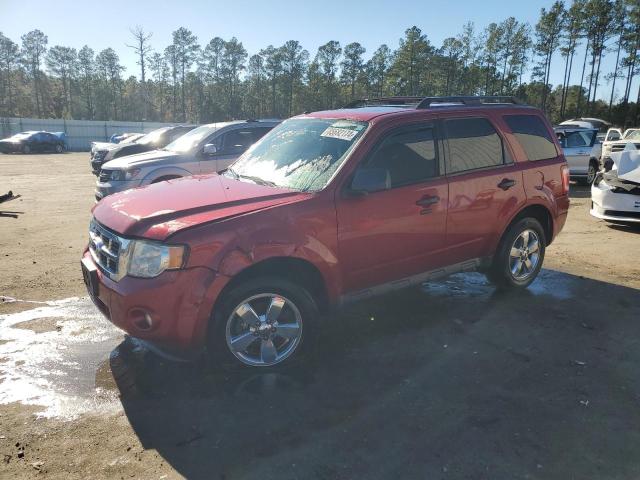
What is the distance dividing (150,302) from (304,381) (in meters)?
1.26

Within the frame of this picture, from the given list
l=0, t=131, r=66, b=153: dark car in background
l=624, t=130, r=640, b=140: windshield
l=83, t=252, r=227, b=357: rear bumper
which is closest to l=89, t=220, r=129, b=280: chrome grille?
l=83, t=252, r=227, b=357: rear bumper

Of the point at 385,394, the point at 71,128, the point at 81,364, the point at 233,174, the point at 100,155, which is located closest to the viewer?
the point at 385,394

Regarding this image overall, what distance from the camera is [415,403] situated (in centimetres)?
340

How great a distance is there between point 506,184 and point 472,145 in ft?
1.83

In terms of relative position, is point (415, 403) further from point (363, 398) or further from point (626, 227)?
point (626, 227)

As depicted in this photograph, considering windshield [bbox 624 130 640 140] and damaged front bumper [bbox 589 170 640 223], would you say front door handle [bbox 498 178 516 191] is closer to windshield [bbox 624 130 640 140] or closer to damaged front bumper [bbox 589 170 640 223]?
damaged front bumper [bbox 589 170 640 223]

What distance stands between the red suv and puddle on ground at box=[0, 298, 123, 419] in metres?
0.60

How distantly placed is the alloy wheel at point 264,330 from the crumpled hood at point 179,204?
681 millimetres

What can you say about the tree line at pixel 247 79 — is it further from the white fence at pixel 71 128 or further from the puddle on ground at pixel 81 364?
the puddle on ground at pixel 81 364

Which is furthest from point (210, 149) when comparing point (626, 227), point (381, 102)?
point (626, 227)

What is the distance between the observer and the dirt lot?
9.23 feet

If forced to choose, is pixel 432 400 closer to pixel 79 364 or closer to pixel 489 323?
pixel 489 323

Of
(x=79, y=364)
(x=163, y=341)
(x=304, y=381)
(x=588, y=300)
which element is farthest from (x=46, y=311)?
(x=588, y=300)

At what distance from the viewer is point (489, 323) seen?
4.78 m
